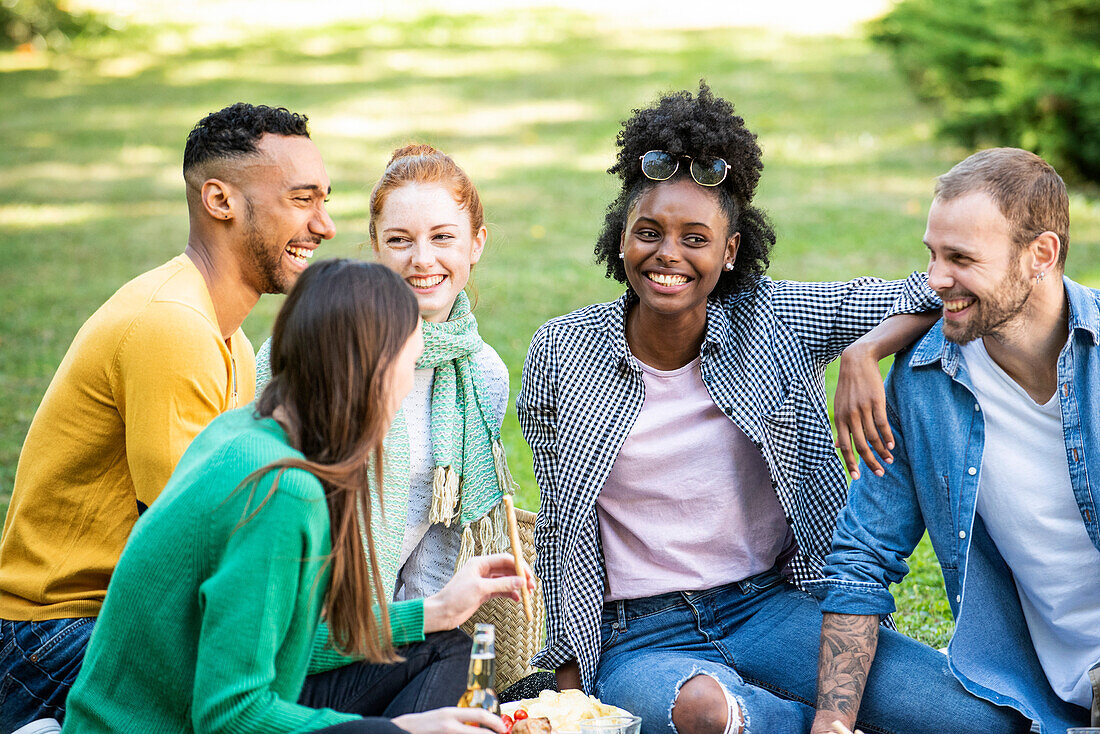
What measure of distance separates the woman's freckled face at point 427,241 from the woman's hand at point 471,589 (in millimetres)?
992

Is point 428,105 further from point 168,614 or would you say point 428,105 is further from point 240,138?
point 168,614

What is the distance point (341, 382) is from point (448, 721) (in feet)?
2.39

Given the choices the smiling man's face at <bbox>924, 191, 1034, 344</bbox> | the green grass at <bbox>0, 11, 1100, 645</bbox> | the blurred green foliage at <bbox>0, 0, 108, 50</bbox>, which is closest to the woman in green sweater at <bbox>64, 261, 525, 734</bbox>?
the smiling man's face at <bbox>924, 191, 1034, 344</bbox>

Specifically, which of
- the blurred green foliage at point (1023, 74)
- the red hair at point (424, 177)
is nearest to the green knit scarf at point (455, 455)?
the red hair at point (424, 177)

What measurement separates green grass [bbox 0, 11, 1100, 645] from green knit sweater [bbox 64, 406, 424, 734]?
203cm

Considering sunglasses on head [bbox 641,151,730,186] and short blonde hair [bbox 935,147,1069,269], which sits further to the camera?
sunglasses on head [bbox 641,151,730,186]

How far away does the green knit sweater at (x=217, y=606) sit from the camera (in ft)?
7.45

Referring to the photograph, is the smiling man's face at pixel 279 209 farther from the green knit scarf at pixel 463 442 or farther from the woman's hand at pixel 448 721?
the woman's hand at pixel 448 721

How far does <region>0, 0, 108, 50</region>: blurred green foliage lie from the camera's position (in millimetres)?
21688

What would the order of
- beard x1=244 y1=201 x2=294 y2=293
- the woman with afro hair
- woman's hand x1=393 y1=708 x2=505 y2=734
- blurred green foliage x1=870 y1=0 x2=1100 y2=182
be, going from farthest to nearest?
blurred green foliage x1=870 y1=0 x2=1100 y2=182 → beard x1=244 y1=201 x2=294 y2=293 → the woman with afro hair → woman's hand x1=393 y1=708 x2=505 y2=734

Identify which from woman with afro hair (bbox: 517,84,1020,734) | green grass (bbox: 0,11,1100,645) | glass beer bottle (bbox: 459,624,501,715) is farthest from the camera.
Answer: green grass (bbox: 0,11,1100,645)

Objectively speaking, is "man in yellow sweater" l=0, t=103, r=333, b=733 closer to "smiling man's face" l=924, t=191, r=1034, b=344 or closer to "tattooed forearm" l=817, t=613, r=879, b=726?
"tattooed forearm" l=817, t=613, r=879, b=726

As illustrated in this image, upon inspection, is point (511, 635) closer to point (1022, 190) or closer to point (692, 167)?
point (692, 167)

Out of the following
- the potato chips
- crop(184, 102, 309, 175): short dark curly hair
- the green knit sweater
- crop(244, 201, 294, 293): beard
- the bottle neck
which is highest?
crop(184, 102, 309, 175): short dark curly hair
